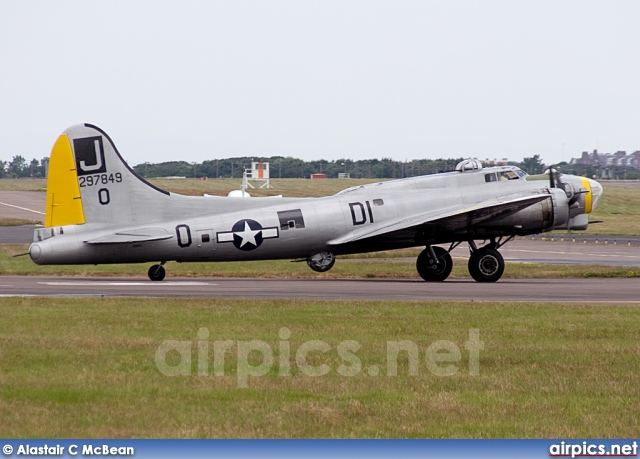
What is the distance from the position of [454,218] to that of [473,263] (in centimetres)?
193

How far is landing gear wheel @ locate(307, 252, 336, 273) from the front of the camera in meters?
36.4

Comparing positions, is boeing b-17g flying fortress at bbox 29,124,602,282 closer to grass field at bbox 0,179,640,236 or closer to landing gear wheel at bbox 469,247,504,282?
landing gear wheel at bbox 469,247,504,282

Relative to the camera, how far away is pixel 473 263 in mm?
37000

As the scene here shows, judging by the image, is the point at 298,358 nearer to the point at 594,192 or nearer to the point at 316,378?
the point at 316,378

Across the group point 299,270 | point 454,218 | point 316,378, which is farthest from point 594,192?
point 316,378

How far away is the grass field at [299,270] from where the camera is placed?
40719mm

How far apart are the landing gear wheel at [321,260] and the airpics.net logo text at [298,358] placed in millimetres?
15744

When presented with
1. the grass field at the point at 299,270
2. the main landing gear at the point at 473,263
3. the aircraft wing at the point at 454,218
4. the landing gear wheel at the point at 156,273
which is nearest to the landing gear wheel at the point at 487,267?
the main landing gear at the point at 473,263

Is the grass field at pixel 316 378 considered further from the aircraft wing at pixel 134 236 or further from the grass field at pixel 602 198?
the grass field at pixel 602 198

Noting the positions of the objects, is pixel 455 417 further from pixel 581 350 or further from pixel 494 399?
pixel 581 350

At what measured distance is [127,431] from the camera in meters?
12.6

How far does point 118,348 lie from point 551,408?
8.55 m

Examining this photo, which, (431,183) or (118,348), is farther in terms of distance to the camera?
(431,183)

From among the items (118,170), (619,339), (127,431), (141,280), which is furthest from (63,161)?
(127,431)
